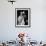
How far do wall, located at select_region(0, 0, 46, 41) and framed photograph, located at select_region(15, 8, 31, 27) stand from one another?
113 millimetres

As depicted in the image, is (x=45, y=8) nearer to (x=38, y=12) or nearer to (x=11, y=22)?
(x=38, y=12)

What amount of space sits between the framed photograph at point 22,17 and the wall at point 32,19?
11 cm

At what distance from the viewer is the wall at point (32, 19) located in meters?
5.20

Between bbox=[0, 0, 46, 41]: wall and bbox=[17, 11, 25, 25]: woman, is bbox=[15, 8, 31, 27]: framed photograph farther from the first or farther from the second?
bbox=[0, 0, 46, 41]: wall

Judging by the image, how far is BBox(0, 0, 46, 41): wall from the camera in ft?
17.1

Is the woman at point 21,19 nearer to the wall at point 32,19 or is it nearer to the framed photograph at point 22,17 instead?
the framed photograph at point 22,17

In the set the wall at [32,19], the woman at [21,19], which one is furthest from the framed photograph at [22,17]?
the wall at [32,19]

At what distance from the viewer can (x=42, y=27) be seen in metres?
5.21

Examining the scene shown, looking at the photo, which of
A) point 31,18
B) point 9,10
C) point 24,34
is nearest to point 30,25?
point 31,18

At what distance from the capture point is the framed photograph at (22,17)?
5.22 m

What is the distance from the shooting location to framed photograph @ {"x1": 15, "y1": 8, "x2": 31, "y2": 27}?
17.1ft

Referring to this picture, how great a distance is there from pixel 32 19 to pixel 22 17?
15.3 inches

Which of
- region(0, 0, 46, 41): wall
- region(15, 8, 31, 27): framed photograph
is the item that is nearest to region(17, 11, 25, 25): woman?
region(15, 8, 31, 27): framed photograph

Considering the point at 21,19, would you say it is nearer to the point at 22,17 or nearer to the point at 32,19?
the point at 22,17
